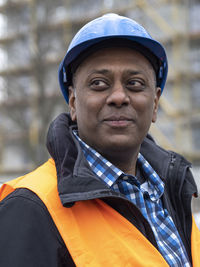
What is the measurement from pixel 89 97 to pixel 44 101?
1080 centimetres

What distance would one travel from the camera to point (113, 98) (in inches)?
61.1

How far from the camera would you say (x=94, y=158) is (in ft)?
5.49

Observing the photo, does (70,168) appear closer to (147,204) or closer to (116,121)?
(116,121)

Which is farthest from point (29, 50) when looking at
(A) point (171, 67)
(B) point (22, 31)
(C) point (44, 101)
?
(A) point (171, 67)

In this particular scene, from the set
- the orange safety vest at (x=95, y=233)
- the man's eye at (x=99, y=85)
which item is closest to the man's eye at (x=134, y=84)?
the man's eye at (x=99, y=85)

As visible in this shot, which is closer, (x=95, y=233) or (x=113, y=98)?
(x=95, y=233)

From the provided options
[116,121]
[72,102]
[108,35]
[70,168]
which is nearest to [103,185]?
[70,168]

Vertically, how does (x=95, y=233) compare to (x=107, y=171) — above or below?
below

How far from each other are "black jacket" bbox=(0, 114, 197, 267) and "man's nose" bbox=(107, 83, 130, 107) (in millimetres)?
270

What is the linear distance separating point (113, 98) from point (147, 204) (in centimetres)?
59

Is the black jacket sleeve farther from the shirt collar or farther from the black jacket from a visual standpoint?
the shirt collar

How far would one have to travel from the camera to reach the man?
4.23 feet

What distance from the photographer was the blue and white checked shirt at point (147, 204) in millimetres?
1604

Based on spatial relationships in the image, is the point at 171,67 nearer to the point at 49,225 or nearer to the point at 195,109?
the point at 195,109
